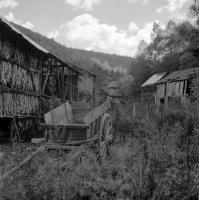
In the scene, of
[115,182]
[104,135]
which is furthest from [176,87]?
[115,182]

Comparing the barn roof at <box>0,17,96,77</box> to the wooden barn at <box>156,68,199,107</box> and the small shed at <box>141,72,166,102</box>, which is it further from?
the small shed at <box>141,72,166,102</box>

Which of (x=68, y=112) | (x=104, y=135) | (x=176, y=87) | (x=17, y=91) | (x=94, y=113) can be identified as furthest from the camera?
(x=176, y=87)

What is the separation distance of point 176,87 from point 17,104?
21.6m

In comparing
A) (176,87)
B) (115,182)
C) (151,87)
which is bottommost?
(115,182)

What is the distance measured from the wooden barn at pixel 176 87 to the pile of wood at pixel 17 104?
55.0ft

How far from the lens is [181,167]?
12.7ft

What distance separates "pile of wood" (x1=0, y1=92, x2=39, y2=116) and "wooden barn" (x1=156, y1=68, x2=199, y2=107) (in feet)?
55.0

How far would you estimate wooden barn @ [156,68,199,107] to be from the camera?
2645 centimetres

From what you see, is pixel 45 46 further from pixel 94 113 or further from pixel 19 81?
pixel 94 113

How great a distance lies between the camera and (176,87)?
28.5 metres

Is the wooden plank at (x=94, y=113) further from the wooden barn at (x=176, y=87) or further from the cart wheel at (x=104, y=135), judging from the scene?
the wooden barn at (x=176, y=87)

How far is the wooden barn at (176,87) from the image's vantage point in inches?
1041

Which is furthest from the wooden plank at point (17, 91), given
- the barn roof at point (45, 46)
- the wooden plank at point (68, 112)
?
the wooden plank at point (68, 112)

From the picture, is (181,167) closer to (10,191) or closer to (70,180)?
(70,180)
